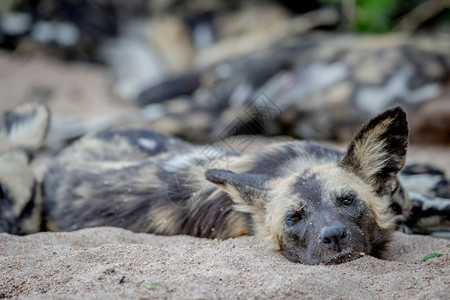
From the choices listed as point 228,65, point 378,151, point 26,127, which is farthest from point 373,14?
point 378,151

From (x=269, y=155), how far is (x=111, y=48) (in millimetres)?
5854

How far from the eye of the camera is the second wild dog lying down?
9.42 feet

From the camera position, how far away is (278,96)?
243 inches

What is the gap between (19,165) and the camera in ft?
13.2

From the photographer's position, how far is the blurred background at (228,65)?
5805 mm

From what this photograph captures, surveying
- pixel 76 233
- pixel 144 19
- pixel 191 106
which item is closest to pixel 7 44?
pixel 144 19

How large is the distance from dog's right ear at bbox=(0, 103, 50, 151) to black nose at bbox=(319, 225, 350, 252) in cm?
245

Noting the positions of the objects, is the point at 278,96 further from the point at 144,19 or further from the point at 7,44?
the point at 7,44

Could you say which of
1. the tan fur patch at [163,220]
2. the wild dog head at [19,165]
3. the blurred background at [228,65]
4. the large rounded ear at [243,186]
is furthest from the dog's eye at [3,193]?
the blurred background at [228,65]

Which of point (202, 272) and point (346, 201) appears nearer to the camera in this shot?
point (202, 272)

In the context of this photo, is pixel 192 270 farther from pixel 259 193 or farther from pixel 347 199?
pixel 347 199

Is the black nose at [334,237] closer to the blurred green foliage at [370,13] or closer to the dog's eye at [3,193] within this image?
the dog's eye at [3,193]

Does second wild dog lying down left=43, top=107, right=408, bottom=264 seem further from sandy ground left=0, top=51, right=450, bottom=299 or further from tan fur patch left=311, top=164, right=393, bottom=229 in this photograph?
sandy ground left=0, top=51, right=450, bottom=299

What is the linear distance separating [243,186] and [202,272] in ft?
2.42
